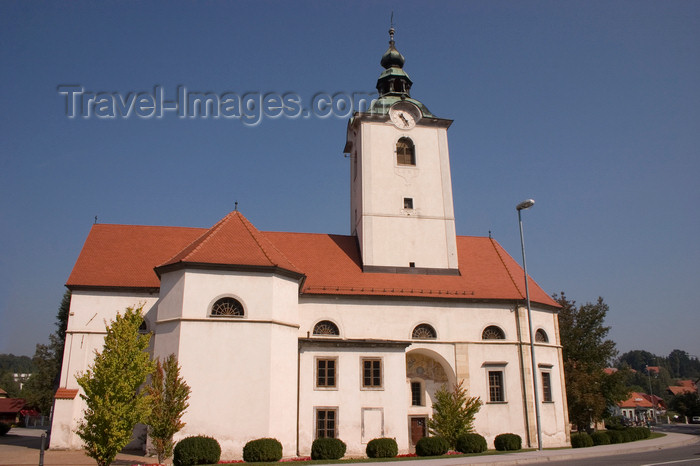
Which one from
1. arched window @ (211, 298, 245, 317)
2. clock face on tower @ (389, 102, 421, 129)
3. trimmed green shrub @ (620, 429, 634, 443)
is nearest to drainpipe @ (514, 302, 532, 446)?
trimmed green shrub @ (620, 429, 634, 443)

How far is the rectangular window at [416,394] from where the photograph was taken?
87.7ft

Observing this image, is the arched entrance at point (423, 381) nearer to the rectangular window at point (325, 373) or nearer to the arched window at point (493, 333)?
the arched window at point (493, 333)

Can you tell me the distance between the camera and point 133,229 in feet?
99.3

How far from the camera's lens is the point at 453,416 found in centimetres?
→ 2369

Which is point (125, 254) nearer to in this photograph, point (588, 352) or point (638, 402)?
point (588, 352)

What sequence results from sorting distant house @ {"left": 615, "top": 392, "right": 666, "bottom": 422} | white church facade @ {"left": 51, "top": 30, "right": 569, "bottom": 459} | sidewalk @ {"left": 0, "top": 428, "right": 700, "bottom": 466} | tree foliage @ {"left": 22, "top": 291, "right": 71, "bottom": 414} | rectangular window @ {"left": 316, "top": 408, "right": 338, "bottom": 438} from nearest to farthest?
sidewalk @ {"left": 0, "top": 428, "right": 700, "bottom": 466} → white church facade @ {"left": 51, "top": 30, "right": 569, "bottom": 459} → rectangular window @ {"left": 316, "top": 408, "right": 338, "bottom": 438} → tree foliage @ {"left": 22, "top": 291, "right": 71, "bottom": 414} → distant house @ {"left": 615, "top": 392, "right": 666, "bottom": 422}

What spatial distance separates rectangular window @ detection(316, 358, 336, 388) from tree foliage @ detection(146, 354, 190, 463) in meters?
6.19

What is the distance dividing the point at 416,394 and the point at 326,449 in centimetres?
742

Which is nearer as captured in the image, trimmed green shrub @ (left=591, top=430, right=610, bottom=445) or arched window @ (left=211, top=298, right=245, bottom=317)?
arched window @ (left=211, top=298, right=245, bottom=317)

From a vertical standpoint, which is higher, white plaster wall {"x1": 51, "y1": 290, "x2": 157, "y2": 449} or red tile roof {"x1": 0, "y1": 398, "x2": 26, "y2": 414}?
white plaster wall {"x1": 51, "y1": 290, "x2": 157, "y2": 449}

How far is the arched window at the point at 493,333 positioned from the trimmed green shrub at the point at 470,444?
6.15m

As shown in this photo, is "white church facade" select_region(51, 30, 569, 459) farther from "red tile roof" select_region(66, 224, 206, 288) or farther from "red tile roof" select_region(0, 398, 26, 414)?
"red tile roof" select_region(0, 398, 26, 414)

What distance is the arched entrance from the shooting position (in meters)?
26.3

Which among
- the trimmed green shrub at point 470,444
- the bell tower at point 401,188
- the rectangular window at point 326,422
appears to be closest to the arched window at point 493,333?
the bell tower at point 401,188
